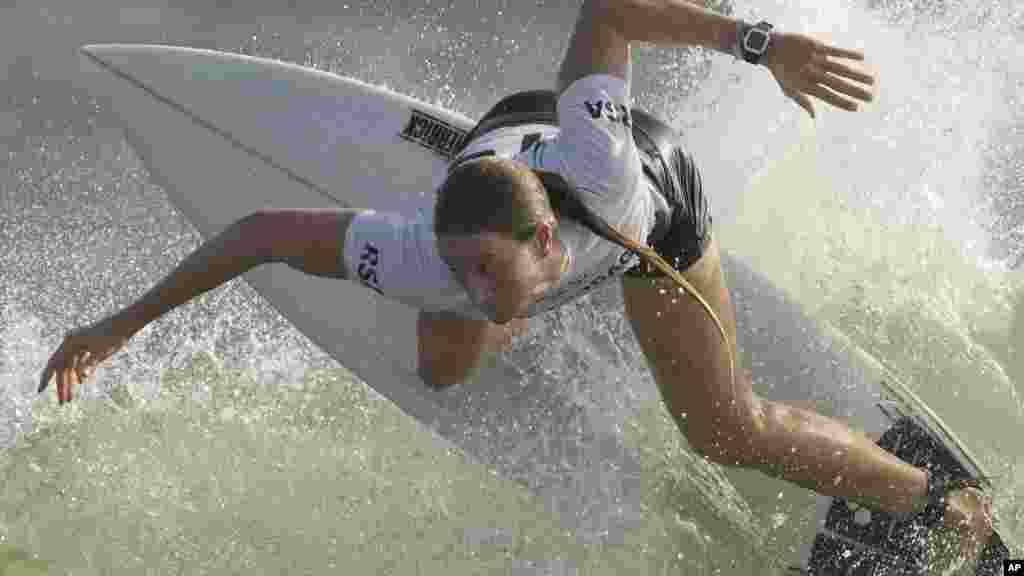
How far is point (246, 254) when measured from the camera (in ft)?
8.05

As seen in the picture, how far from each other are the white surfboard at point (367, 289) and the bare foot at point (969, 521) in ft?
0.71

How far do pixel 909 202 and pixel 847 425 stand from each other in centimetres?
177

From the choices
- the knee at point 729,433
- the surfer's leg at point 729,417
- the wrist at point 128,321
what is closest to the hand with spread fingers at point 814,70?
the surfer's leg at point 729,417

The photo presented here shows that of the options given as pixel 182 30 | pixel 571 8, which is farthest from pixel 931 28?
pixel 182 30

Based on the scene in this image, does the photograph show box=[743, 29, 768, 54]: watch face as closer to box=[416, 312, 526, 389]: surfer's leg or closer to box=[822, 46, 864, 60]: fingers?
box=[822, 46, 864, 60]: fingers

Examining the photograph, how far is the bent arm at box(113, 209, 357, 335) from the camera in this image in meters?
2.45

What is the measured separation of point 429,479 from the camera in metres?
A: 3.79

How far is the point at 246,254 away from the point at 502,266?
1.85 feet

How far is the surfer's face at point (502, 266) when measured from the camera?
84.6 inches

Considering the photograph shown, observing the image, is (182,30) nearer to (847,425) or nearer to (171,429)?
(171,429)

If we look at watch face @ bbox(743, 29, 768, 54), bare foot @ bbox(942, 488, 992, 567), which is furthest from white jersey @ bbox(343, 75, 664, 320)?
bare foot @ bbox(942, 488, 992, 567)

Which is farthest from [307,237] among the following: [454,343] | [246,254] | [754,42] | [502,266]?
[754,42]

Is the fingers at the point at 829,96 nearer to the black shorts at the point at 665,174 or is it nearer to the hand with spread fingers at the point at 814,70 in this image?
the hand with spread fingers at the point at 814,70

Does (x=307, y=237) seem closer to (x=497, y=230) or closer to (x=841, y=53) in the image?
(x=497, y=230)
